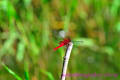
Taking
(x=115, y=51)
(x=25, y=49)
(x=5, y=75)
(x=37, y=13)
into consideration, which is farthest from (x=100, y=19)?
(x=5, y=75)

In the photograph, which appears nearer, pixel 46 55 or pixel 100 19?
pixel 46 55

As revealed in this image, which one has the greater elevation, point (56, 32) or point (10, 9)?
point (10, 9)

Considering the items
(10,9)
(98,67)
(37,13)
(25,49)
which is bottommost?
(98,67)

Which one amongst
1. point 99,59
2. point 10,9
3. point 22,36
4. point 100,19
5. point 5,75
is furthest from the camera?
point 100,19

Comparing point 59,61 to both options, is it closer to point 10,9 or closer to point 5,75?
point 5,75

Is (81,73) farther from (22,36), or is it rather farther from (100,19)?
(100,19)

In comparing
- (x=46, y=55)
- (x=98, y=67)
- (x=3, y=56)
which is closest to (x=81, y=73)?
(x=98, y=67)

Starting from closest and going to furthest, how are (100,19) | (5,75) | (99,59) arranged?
(5,75)
(99,59)
(100,19)
